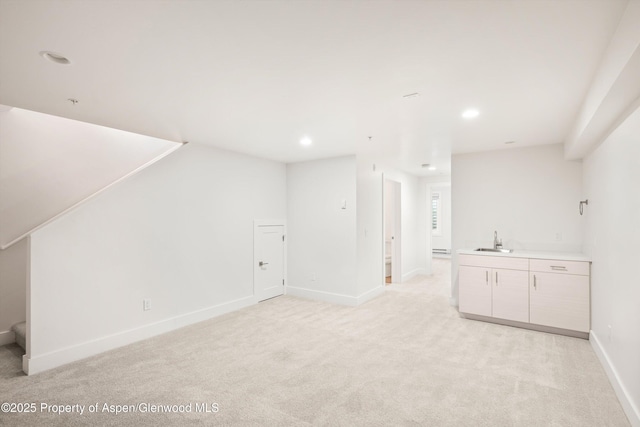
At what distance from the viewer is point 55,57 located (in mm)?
1860

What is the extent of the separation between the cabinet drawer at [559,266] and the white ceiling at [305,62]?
151 cm

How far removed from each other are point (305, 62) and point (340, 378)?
242 centimetres

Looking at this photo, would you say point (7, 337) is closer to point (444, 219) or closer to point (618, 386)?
point (618, 386)

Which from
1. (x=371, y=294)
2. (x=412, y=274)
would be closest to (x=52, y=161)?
(x=371, y=294)

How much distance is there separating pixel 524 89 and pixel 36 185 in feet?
15.8

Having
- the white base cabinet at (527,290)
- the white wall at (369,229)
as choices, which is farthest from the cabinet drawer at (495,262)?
the white wall at (369,229)

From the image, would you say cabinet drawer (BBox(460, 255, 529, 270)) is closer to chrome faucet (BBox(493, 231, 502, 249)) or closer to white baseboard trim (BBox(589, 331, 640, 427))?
chrome faucet (BBox(493, 231, 502, 249))

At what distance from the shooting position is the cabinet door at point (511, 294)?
3.71 meters

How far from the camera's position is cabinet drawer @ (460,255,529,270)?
3.74 m

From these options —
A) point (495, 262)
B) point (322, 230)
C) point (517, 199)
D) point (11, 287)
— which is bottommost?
point (11, 287)

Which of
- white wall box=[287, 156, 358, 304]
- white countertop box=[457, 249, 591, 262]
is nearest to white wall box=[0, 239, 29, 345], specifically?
white wall box=[287, 156, 358, 304]

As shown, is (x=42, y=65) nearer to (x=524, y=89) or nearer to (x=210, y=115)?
(x=210, y=115)

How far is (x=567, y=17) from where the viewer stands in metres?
1.49

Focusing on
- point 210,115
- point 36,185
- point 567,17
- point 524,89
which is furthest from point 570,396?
point 36,185
